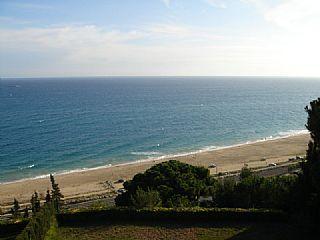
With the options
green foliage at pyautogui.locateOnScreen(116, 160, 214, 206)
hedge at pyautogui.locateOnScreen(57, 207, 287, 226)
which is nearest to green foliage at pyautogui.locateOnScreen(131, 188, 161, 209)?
hedge at pyautogui.locateOnScreen(57, 207, 287, 226)

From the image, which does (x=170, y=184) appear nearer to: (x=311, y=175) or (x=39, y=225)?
(x=39, y=225)

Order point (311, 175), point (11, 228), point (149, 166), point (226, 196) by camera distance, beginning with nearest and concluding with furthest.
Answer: point (311, 175), point (11, 228), point (226, 196), point (149, 166)

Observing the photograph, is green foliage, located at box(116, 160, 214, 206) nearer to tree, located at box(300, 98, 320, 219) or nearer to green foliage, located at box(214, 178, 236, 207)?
green foliage, located at box(214, 178, 236, 207)

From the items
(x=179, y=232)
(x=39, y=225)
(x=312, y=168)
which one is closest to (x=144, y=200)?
(x=179, y=232)

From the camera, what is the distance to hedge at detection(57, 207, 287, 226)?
2716 centimetres

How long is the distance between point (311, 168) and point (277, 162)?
149ft

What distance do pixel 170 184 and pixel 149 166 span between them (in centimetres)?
2881

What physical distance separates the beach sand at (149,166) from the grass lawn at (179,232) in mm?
27341

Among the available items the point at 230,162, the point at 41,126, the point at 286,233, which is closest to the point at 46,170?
the point at 230,162

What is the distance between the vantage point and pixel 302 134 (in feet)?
326

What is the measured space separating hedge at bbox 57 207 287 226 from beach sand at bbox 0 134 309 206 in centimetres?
2543

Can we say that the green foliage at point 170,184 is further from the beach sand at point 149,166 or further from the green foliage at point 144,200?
the beach sand at point 149,166

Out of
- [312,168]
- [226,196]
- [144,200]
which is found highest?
[312,168]

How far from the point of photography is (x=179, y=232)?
25.8 m
